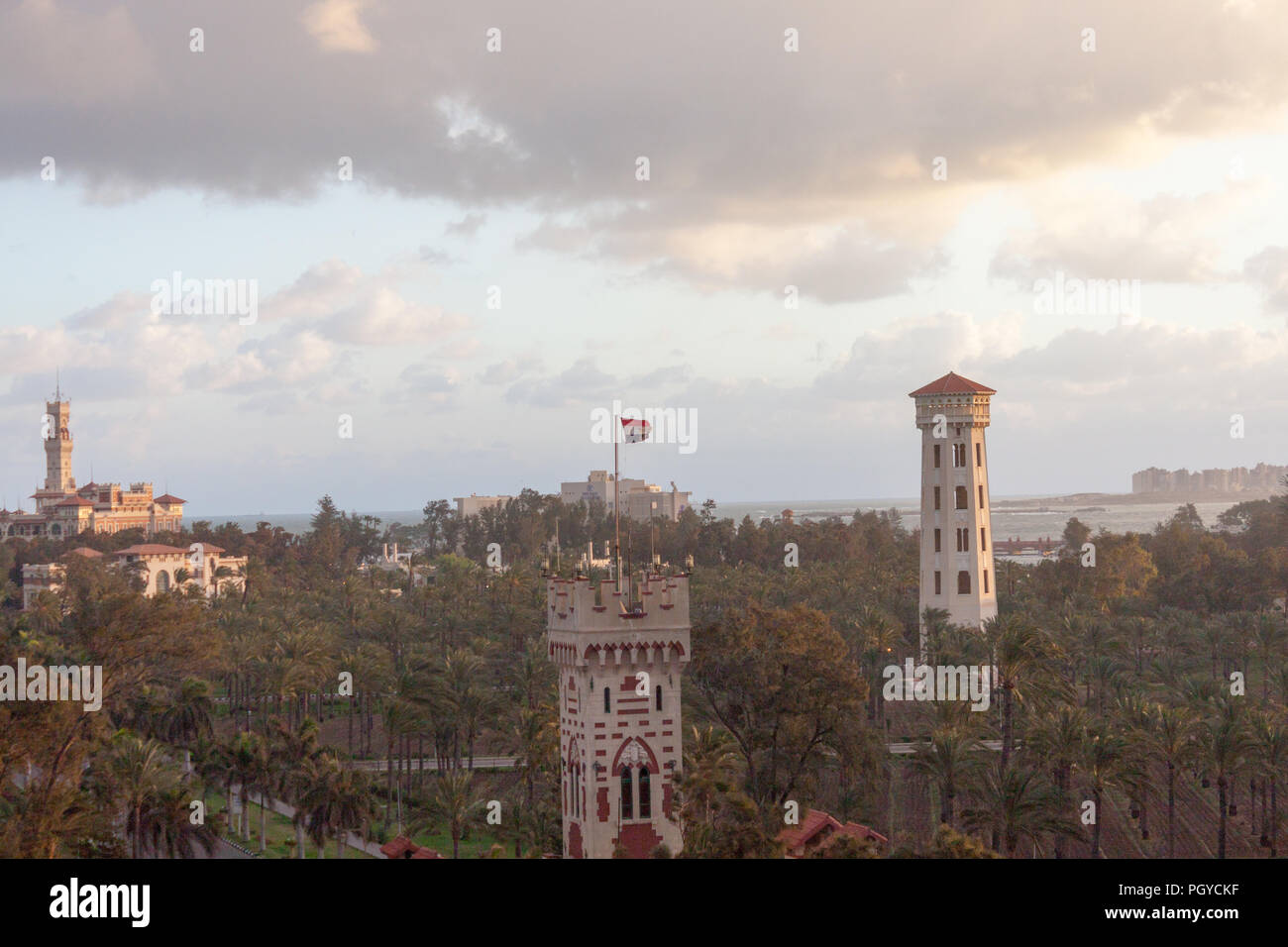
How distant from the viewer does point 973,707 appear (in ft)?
187

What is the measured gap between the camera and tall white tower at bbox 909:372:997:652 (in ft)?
269

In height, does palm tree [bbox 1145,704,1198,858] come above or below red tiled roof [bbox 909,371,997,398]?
below

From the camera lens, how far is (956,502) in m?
82.8

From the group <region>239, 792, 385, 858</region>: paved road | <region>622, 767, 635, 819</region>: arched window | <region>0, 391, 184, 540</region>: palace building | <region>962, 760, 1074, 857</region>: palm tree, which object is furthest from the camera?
<region>0, 391, 184, 540</region>: palace building

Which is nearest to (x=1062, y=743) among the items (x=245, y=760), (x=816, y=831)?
(x=816, y=831)

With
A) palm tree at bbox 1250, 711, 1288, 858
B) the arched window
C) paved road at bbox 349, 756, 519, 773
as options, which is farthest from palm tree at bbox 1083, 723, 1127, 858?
paved road at bbox 349, 756, 519, 773

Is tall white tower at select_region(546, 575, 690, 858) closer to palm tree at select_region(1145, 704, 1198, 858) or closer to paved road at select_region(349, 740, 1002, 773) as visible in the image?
palm tree at select_region(1145, 704, 1198, 858)

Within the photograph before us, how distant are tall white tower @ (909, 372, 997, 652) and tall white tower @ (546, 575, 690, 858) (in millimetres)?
48440

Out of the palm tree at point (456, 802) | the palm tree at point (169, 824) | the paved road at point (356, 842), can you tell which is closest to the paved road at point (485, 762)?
the paved road at point (356, 842)

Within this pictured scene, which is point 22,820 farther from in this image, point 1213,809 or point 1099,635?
point 1099,635

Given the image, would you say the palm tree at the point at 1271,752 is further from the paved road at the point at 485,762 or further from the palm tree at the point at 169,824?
the palm tree at the point at 169,824

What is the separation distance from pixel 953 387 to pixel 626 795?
5238 centimetres
